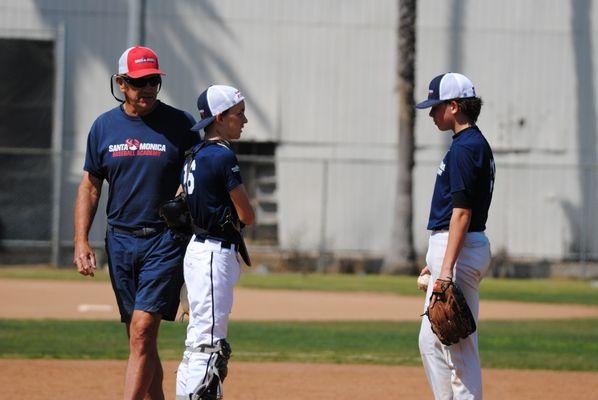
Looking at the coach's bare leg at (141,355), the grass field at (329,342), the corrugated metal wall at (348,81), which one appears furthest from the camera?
the corrugated metal wall at (348,81)

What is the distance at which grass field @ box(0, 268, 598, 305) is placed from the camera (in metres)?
21.7

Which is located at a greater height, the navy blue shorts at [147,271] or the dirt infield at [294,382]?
the navy blue shorts at [147,271]

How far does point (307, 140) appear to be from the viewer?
92.1ft

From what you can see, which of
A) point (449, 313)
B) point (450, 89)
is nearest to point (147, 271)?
point (449, 313)

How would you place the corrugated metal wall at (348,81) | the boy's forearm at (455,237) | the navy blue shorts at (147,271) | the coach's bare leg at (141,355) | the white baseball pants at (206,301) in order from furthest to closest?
the corrugated metal wall at (348,81) → the navy blue shorts at (147,271) → the coach's bare leg at (141,355) → the white baseball pants at (206,301) → the boy's forearm at (455,237)

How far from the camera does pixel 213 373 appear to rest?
7.01 metres

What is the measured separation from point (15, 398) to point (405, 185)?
685 inches

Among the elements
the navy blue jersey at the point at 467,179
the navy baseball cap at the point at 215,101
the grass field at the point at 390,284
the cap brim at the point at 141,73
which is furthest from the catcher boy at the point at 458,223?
the grass field at the point at 390,284

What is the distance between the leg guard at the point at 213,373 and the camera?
22.9 feet

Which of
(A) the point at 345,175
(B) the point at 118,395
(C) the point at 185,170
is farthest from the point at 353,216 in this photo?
(C) the point at 185,170

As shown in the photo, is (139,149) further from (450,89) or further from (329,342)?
(329,342)

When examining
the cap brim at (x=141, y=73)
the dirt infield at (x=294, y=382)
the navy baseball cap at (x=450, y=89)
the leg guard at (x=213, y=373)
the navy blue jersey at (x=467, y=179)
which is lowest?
the dirt infield at (x=294, y=382)

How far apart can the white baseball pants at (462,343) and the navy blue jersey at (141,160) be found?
1.71 metres

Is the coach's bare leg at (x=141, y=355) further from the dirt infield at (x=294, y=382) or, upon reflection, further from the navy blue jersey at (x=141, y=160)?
the dirt infield at (x=294, y=382)
